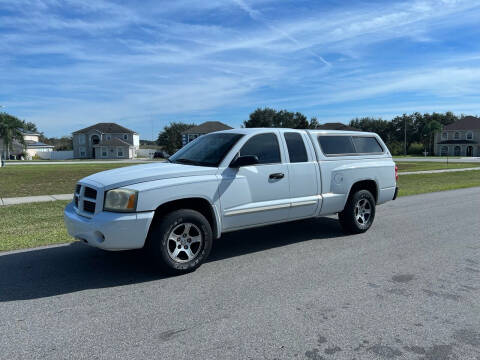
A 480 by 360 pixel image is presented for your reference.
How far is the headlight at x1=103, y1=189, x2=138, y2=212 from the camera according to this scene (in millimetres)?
4539

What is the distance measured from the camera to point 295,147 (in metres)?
6.21

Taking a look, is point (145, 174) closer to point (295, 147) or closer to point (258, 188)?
point (258, 188)

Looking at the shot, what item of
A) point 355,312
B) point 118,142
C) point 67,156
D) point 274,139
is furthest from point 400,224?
point 67,156

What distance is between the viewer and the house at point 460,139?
75.0 metres

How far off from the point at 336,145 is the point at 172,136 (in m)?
84.3

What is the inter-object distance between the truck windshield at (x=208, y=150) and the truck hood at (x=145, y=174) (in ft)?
0.90

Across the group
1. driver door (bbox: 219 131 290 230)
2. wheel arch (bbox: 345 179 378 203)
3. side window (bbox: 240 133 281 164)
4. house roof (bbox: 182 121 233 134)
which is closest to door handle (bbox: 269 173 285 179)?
driver door (bbox: 219 131 290 230)

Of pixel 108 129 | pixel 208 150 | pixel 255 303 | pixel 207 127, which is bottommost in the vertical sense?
pixel 255 303

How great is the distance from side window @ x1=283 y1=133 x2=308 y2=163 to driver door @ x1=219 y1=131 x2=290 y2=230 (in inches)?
8.3

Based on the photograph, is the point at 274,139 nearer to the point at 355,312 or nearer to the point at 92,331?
the point at 355,312

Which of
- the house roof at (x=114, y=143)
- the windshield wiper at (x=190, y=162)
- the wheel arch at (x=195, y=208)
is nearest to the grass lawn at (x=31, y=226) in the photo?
the windshield wiper at (x=190, y=162)

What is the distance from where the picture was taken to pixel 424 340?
327 centimetres

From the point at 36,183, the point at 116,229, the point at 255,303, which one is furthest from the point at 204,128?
the point at 255,303

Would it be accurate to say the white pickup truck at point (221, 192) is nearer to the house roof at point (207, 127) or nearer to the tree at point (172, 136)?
the house roof at point (207, 127)
